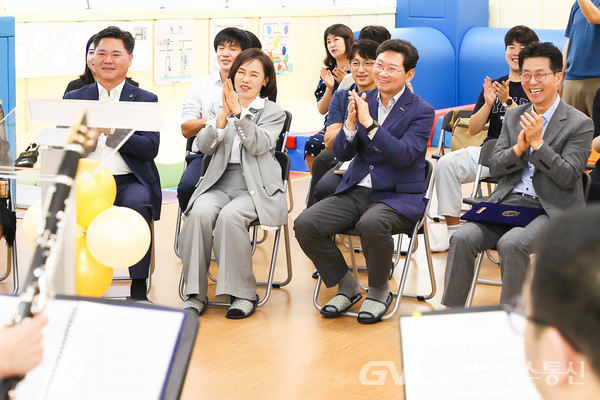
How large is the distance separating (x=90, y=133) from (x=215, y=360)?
1.98 metres

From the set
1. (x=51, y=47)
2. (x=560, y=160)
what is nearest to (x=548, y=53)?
(x=560, y=160)

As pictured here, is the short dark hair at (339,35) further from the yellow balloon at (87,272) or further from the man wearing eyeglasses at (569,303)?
the man wearing eyeglasses at (569,303)

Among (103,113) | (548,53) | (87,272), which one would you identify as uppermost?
(548,53)

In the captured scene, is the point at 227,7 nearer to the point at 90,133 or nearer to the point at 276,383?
the point at 276,383

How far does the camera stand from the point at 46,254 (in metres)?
1.43

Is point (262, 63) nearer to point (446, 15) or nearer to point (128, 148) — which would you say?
point (128, 148)

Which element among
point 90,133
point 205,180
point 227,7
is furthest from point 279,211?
point 227,7

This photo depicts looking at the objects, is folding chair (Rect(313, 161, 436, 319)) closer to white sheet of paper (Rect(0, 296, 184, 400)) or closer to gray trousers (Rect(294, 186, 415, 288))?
gray trousers (Rect(294, 186, 415, 288))

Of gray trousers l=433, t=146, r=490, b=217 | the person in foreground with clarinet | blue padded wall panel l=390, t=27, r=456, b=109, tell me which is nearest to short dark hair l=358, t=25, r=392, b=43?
gray trousers l=433, t=146, r=490, b=217

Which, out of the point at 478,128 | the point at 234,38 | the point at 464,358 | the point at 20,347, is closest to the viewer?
the point at 20,347

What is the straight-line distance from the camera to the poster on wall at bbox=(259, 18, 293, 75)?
8758 mm

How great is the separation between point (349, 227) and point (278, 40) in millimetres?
5044

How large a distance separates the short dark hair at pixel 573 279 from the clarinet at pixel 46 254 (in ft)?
2.76

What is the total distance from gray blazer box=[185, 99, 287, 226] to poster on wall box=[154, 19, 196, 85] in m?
3.16
